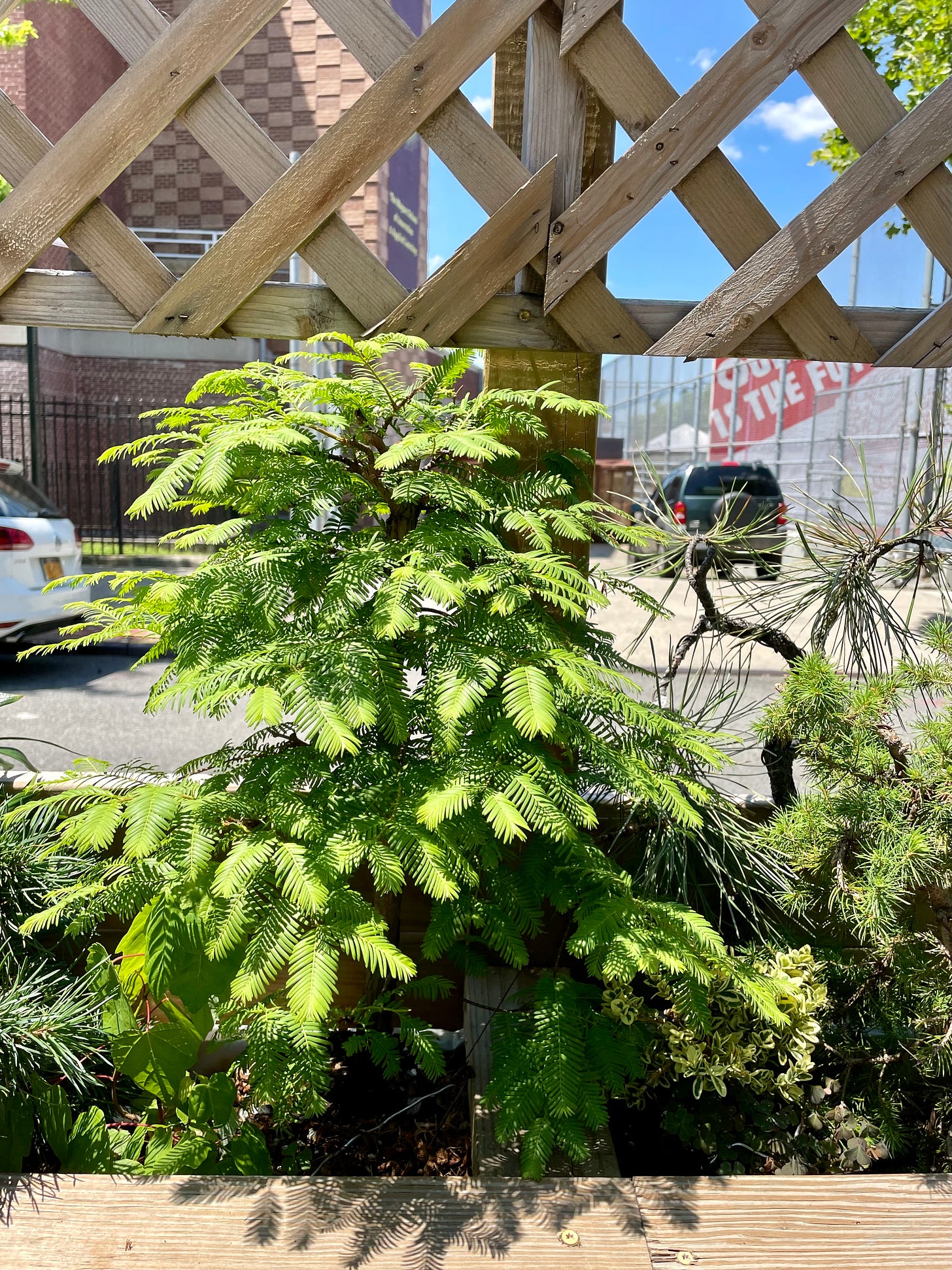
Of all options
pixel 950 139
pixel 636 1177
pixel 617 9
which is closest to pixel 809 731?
pixel 636 1177

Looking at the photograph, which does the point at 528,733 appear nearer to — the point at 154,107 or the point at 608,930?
the point at 608,930

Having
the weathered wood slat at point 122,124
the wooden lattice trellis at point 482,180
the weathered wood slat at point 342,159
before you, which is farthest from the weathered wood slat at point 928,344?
the weathered wood slat at point 122,124

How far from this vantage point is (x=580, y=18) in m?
1.95

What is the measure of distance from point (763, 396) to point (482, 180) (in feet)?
67.4

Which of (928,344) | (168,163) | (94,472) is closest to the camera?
(928,344)

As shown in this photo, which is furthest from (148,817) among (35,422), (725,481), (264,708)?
(35,422)

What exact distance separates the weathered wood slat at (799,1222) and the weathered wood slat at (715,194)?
167cm

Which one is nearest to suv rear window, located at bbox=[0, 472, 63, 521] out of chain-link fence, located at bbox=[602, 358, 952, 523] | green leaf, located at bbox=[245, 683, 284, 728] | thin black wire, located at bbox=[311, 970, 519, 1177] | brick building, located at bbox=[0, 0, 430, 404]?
chain-link fence, located at bbox=[602, 358, 952, 523]

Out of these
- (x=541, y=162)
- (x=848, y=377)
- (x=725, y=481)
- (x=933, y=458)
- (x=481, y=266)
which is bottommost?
(x=933, y=458)

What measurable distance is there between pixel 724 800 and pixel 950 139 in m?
1.51

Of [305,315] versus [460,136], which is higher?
[460,136]

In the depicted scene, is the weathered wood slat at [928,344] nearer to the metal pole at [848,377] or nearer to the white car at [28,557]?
the white car at [28,557]

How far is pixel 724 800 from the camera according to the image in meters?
2.12

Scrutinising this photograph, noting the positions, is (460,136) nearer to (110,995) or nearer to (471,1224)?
(110,995)
